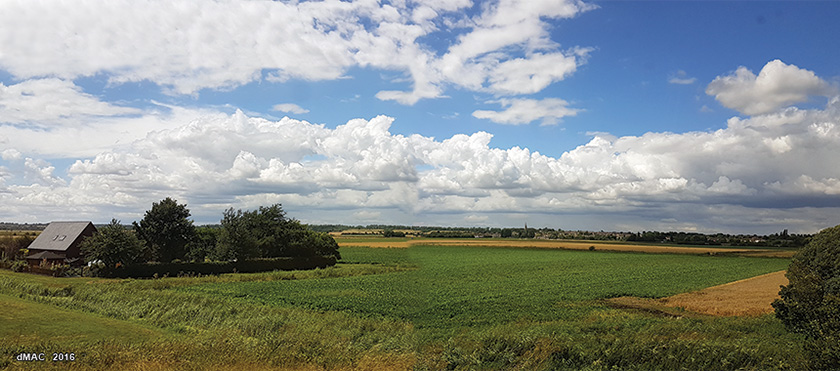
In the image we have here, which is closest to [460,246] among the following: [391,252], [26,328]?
[391,252]

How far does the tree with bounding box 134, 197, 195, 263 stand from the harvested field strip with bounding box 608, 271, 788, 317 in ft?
156

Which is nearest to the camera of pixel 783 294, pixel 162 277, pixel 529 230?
pixel 783 294

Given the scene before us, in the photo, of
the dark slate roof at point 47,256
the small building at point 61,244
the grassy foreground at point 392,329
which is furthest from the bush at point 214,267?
the dark slate roof at point 47,256

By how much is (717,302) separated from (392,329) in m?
25.0

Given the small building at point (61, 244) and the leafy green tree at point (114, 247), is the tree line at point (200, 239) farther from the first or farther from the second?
the small building at point (61, 244)

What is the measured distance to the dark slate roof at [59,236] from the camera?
192 ft

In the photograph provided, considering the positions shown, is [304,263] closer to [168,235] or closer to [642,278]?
[168,235]

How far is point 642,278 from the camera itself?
46906mm

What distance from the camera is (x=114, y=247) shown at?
44.9 meters

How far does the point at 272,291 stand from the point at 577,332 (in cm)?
2327

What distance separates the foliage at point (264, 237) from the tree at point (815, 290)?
4066 cm

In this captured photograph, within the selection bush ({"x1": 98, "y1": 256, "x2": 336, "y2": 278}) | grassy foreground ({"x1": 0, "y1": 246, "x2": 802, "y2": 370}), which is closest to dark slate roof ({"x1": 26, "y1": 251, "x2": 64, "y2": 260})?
bush ({"x1": 98, "y1": 256, "x2": 336, "y2": 278})

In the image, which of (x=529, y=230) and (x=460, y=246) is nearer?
(x=460, y=246)

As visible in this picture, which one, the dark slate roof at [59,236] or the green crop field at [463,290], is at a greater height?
the dark slate roof at [59,236]
